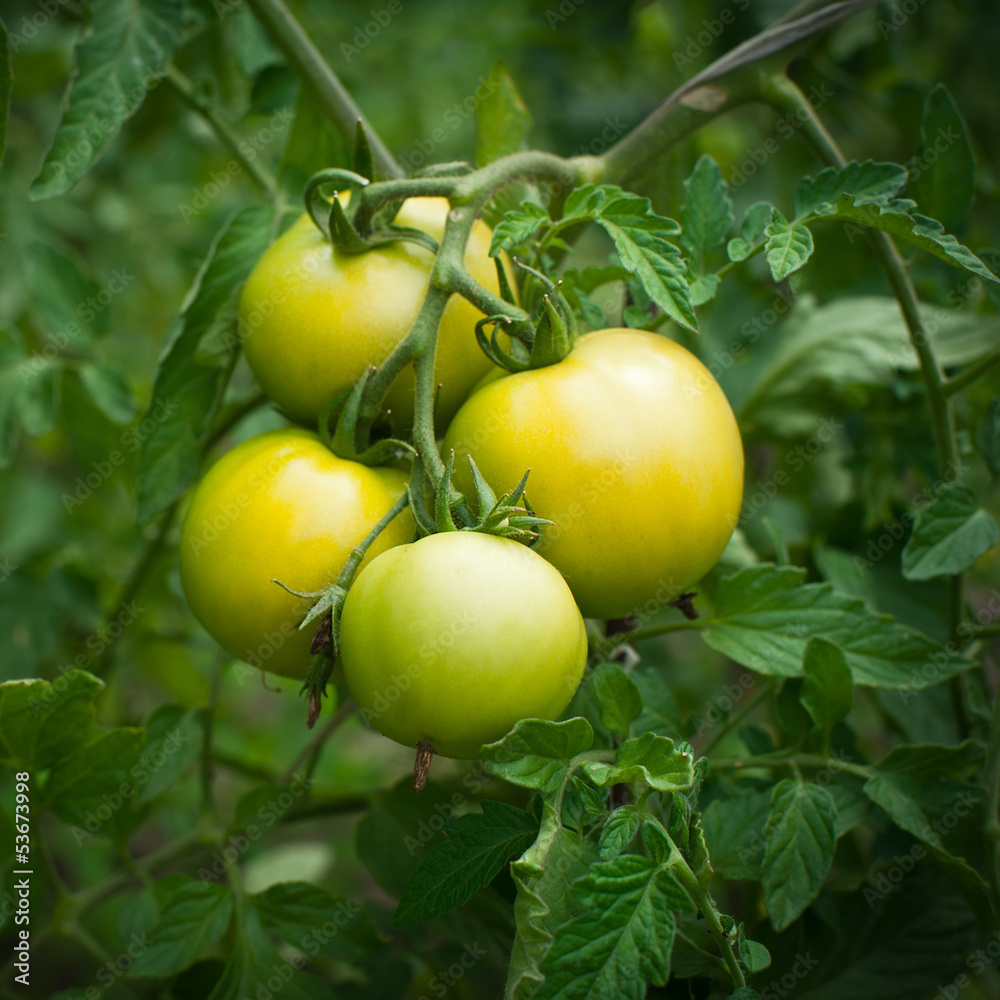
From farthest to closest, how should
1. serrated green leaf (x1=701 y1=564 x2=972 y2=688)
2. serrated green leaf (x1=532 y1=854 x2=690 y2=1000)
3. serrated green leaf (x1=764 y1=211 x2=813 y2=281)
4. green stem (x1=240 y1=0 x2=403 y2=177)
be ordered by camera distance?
green stem (x1=240 y1=0 x2=403 y2=177) < serrated green leaf (x1=701 y1=564 x2=972 y2=688) < serrated green leaf (x1=764 y1=211 x2=813 y2=281) < serrated green leaf (x1=532 y1=854 x2=690 y2=1000)

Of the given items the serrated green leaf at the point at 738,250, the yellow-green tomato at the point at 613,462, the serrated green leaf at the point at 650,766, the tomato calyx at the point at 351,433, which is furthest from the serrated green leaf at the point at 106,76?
the serrated green leaf at the point at 650,766

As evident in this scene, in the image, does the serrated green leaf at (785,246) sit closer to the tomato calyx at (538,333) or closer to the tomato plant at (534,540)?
the tomato plant at (534,540)

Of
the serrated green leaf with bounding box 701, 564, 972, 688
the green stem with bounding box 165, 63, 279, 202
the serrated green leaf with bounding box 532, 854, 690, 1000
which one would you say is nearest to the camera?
the serrated green leaf with bounding box 532, 854, 690, 1000

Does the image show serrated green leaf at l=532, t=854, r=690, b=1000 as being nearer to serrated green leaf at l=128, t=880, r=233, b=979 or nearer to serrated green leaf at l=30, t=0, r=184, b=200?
serrated green leaf at l=128, t=880, r=233, b=979

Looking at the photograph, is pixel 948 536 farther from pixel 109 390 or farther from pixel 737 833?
pixel 109 390

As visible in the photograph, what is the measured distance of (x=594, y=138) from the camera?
1523mm

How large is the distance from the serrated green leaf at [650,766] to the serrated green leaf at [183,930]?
41 cm

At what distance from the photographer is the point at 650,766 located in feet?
1.73

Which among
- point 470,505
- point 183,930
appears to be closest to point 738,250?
point 470,505

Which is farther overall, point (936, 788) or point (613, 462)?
point (936, 788)

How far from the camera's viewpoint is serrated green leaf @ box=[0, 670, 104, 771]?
2.19ft

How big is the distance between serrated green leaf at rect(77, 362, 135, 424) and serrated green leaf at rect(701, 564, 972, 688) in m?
0.72

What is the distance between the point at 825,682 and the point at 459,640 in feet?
1.08

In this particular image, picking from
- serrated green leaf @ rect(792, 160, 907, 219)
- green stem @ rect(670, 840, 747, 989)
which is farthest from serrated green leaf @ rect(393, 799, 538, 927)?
serrated green leaf @ rect(792, 160, 907, 219)
